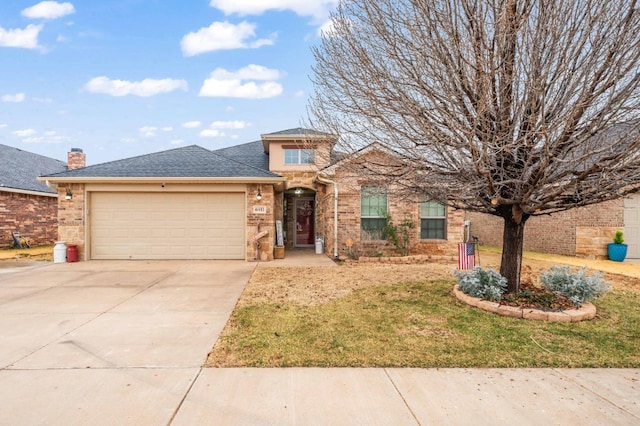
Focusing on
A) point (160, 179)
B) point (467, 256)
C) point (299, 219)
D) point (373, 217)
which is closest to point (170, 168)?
point (160, 179)

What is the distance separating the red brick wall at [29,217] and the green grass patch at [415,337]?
14764 mm

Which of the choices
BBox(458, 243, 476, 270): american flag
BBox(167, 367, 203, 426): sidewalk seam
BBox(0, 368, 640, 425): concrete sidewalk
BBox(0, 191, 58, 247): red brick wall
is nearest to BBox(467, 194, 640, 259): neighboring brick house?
BBox(458, 243, 476, 270): american flag

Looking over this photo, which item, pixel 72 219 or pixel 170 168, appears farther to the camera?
pixel 170 168

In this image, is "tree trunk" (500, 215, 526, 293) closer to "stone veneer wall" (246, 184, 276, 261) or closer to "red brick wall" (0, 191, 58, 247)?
"stone veneer wall" (246, 184, 276, 261)

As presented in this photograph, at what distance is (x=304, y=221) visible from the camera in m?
15.6

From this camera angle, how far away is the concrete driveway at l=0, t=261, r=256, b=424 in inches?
104

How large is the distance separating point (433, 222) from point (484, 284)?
6.14 metres

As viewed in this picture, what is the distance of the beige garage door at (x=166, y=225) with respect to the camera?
35.8 ft

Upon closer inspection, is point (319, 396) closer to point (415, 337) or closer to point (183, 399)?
point (183, 399)

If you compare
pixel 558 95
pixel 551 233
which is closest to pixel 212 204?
pixel 558 95

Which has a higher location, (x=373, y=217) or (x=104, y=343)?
(x=373, y=217)

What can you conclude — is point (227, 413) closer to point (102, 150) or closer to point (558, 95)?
point (558, 95)

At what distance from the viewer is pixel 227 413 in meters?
2.55

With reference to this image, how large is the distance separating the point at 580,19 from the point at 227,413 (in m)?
5.67
